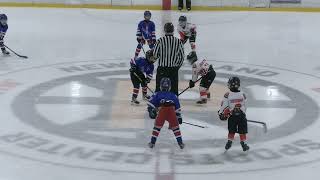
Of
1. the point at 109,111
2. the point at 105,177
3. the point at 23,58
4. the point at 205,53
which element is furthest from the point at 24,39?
the point at 105,177

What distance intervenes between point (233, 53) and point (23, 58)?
3.60 metres

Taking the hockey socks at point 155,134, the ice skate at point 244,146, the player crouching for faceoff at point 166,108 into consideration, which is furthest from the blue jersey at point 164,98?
the ice skate at point 244,146

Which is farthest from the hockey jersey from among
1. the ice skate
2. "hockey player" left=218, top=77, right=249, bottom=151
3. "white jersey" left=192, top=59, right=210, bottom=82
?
"white jersey" left=192, top=59, right=210, bottom=82

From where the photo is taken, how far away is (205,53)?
37.7 feet

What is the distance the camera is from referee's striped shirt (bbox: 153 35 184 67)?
7.22 meters

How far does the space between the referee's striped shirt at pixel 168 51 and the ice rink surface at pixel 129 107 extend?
713 mm

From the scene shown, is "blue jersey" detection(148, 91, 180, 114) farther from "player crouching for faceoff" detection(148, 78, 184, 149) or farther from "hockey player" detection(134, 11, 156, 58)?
"hockey player" detection(134, 11, 156, 58)

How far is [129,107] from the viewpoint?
796cm

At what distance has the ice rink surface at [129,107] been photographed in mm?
5914

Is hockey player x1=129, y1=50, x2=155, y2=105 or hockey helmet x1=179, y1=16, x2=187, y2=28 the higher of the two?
hockey helmet x1=179, y1=16, x2=187, y2=28

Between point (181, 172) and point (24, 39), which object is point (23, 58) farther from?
point (181, 172)

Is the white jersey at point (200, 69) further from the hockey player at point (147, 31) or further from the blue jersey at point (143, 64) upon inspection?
the hockey player at point (147, 31)

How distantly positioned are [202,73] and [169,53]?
0.84 m

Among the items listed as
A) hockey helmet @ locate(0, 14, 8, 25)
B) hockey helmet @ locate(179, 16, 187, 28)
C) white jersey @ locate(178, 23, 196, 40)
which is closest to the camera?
hockey helmet @ locate(179, 16, 187, 28)
